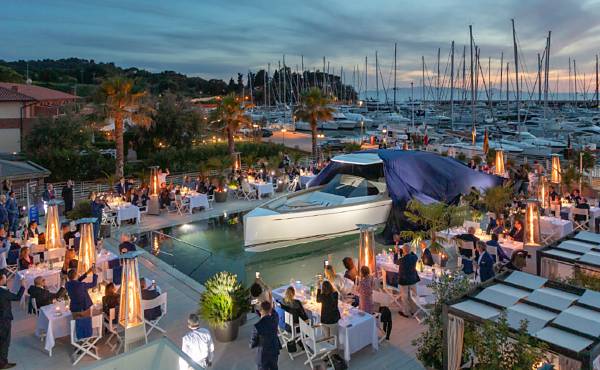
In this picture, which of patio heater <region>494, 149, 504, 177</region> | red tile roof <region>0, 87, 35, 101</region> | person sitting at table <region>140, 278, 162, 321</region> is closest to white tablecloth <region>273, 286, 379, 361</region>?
person sitting at table <region>140, 278, 162, 321</region>

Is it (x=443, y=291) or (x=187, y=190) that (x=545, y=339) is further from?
(x=187, y=190)

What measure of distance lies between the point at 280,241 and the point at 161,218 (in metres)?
6.44

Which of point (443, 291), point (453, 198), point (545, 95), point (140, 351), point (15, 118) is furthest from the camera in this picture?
point (545, 95)

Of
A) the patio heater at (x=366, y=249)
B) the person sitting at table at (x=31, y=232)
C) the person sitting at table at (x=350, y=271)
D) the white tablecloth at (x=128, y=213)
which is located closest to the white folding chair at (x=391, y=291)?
the patio heater at (x=366, y=249)

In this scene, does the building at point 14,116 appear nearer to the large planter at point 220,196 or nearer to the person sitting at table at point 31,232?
the large planter at point 220,196

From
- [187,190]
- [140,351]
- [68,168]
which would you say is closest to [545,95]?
[187,190]

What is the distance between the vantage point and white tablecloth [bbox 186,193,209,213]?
20.0 m

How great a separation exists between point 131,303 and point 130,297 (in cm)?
12

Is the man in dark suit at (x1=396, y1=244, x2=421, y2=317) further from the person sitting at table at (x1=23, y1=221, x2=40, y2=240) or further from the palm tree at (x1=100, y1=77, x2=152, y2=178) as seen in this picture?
the palm tree at (x1=100, y1=77, x2=152, y2=178)

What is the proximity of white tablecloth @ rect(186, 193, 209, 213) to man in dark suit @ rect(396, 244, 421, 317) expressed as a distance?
473 inches

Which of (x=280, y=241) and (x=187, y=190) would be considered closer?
(x=280, y=241)

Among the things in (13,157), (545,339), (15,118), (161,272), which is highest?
(15,118)

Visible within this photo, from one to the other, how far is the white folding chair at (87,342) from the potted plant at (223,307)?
1796 millimetres

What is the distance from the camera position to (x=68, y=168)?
28188 mm
